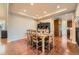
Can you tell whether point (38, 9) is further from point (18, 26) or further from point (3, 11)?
point (3, 11)

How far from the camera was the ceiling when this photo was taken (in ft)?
8.12

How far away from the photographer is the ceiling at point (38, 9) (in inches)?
97.4

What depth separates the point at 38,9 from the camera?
2.48m

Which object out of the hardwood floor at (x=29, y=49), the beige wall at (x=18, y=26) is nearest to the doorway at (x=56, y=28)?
the hardwood floor at (x=29, y=49)

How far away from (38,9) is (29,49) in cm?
76

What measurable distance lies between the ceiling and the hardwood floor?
19.7 inches

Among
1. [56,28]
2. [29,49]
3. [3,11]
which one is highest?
[3,11]

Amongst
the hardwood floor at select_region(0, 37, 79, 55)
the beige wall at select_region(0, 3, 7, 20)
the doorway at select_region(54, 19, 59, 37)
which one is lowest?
the hardwood floor at select_region(0, 37, 79, 55)

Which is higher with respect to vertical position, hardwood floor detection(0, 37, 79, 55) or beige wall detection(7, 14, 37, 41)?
beige wall detection(7, 14, 37, 41)

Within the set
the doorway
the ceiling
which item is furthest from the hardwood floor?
the ceiling

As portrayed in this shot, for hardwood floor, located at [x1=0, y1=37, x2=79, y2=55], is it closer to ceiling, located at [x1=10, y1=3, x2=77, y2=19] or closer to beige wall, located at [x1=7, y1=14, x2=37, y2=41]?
beige wall, located at [x1=7, y1=14, x2=37, y2=41]

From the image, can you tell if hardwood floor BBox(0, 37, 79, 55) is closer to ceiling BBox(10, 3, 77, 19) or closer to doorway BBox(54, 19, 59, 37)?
doorway BBox(54, 19, 59, 37)

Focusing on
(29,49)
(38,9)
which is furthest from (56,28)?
(29,49)

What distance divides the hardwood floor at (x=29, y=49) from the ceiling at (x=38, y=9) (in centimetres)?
50
